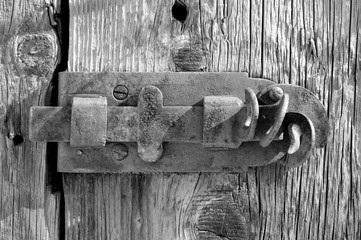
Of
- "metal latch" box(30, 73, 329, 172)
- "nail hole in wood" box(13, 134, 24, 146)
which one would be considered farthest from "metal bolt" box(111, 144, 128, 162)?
"nail hole in wood" box(13, 134, 24, 146)

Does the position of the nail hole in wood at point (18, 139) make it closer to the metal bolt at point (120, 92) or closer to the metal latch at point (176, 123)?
the metal latch at point (176, 123)

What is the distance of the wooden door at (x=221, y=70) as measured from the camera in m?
1.24

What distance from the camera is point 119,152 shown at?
3.92 feet

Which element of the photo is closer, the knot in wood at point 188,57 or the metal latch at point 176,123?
the metal latch at point 176,123

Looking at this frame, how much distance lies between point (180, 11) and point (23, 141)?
0.55m

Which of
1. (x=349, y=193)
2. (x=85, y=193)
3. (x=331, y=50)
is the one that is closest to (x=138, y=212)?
(x=85, y=193)

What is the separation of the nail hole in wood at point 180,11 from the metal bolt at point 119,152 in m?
0.38

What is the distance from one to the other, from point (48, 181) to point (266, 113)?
1.99 feet

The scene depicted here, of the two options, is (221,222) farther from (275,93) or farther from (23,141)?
(23,141)

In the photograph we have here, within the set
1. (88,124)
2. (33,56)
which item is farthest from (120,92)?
(33,56)

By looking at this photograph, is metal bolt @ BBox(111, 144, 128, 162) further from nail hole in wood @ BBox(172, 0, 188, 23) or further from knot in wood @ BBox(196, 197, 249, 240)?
nail hole in wood @ BBox(172, 0, 188, 23)

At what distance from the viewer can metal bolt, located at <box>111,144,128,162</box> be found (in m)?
1.19

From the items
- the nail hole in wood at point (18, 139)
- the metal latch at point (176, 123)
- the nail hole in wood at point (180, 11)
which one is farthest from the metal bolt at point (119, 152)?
the nail hole in wood at point (180, 11)

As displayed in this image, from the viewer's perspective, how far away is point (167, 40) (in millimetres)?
1252
